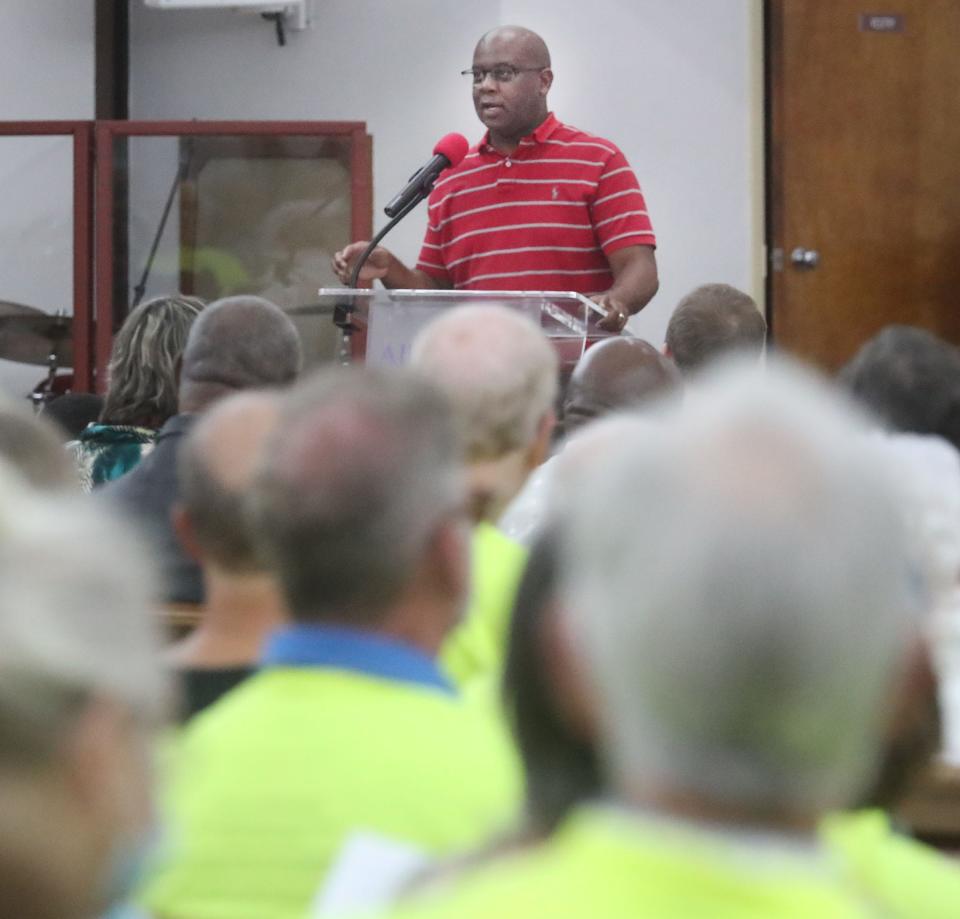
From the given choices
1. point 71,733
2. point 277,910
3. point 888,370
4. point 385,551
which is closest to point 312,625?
point 385,551

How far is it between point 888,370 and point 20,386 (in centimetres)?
535

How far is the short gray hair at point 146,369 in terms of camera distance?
3.66 metres

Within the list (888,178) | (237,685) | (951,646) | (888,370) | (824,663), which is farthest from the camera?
(888,178)

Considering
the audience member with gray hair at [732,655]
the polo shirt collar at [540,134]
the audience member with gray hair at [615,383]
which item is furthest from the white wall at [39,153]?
the audience member with gray hair at [732,655]

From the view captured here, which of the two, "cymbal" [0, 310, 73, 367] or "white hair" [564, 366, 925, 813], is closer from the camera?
"white hair" [564, 366, 925, 813]

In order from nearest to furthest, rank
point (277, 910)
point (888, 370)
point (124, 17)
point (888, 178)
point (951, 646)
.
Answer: point (277, 910), point (951, 646), point (888, 370), point (888, 178), point (124, 17)

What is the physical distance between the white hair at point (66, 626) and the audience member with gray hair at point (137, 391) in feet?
8.70

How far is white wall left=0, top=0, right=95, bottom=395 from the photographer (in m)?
6.84

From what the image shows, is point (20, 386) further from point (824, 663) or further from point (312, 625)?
point (824, 663)

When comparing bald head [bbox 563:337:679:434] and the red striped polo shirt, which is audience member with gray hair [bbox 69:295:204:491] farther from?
bald head [bbox 563:337:679:434]

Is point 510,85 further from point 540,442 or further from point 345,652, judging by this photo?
point 345,652

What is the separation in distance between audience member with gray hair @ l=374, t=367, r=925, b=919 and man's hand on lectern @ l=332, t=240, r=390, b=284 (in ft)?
10.0

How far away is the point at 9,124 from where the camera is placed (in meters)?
6.70

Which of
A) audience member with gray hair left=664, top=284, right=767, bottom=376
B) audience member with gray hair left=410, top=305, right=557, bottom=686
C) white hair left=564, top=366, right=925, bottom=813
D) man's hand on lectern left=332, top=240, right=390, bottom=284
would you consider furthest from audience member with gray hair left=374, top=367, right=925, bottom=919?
man's hand on lectern left=332, top=240, right=390, bottom=284
